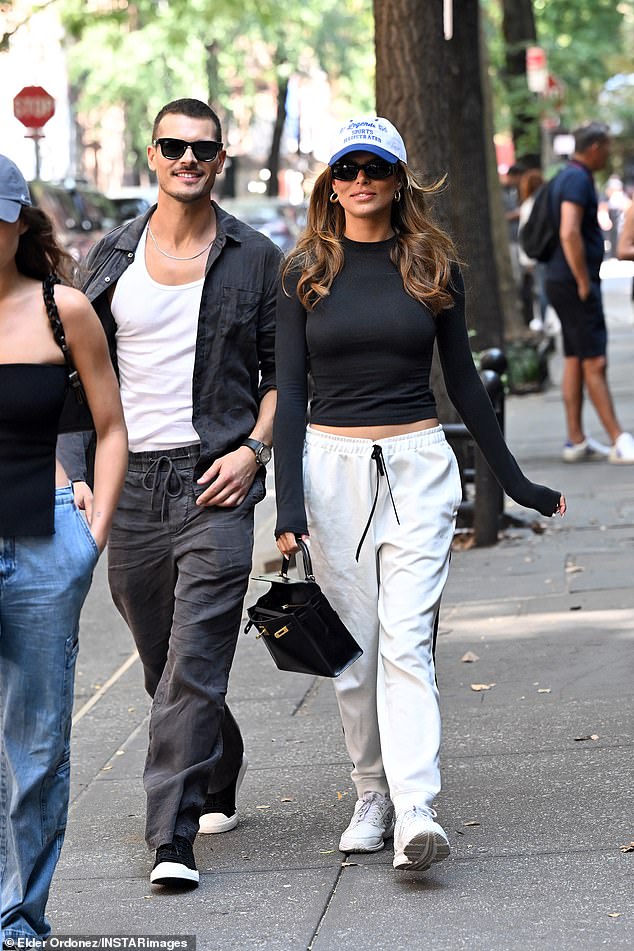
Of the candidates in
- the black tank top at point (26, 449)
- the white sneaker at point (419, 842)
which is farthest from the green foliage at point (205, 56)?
the black tank top at point (26, 449)

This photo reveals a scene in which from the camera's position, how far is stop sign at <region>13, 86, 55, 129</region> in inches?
976

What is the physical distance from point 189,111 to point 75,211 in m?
21.5

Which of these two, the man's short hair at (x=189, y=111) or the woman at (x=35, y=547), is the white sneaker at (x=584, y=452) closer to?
the man's short hair at (x=189, y=111)

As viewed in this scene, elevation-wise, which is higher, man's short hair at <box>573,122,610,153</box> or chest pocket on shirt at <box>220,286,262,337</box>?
man's short hair at <box>573,122,610,153</box>

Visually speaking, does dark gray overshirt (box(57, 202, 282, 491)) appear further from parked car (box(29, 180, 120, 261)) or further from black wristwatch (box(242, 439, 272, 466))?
parked car (box(29, 180, 120, 261))

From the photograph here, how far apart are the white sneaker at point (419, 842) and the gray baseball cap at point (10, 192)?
186 centimetres

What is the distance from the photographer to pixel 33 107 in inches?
977

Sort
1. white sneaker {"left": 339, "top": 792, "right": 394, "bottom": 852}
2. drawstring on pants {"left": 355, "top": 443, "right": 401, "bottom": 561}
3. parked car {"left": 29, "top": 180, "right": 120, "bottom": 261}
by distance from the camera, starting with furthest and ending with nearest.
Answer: parked car {"left": 29, "top": 180, "right": 120, "bottom": 261}, white sneaker {"left": 339, "top": 792, "right": 394, "bottom": 852}, drawstring on pants {"left": 355, "top": 443, "right": 401, "bottom": 561}

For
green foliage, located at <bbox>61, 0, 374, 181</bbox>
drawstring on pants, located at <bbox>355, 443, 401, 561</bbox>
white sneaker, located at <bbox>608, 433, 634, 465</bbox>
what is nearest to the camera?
drawstring on pants, located at <bbox>355, 443, 401, 561</bbox>

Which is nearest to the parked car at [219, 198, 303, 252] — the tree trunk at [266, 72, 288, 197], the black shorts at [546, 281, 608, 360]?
the tree trunk at [266, 72, 288, 197]

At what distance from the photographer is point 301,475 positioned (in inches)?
181

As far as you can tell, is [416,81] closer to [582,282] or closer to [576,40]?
[582,282]

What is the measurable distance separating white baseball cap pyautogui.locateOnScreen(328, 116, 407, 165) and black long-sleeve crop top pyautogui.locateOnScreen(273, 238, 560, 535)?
0.81 feet

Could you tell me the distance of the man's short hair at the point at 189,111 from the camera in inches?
188
